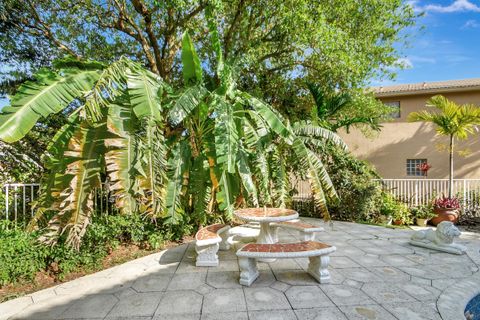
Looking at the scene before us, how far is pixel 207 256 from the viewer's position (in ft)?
15.4

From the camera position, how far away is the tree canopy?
709cm

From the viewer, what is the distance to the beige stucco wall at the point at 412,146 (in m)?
12.7

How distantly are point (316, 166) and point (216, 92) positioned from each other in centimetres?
295

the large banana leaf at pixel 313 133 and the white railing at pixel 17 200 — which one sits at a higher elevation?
the large banana leaf at pixel 313 133

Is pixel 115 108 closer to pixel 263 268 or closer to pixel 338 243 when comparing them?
pixel 263 268

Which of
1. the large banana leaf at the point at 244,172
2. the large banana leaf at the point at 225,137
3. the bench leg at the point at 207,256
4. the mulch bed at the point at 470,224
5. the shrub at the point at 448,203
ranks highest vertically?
the large banana leaf at the point at 225,137

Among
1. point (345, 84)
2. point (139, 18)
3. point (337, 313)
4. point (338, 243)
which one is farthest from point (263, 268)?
point (139, 18)

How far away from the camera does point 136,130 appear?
14.6ft

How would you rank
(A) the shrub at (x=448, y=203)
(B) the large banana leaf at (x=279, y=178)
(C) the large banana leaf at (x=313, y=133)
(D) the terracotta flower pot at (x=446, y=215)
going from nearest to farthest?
1. (B) the large banana leaf at (x=279, y=178)
2. (C) the large banana leaf at (x=313, y=133)
3. (D) the terracotta flower pot at (x=446, y=215)
4. (A) the shrub at (x=448, y=203)

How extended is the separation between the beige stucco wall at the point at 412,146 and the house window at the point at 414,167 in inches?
8.1

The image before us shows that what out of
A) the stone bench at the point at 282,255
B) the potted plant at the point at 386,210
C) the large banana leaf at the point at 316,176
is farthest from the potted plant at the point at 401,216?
the stone bench at the point at 282,255

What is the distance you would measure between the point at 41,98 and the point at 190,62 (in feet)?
9.38

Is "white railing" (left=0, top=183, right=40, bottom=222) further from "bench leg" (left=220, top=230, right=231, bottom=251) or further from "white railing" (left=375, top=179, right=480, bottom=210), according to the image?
"white railing" (left=375, top=179, right=480, bottom=210)

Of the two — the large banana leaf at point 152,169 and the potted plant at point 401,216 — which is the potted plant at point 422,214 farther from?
the large banana leaf at point 152,169
